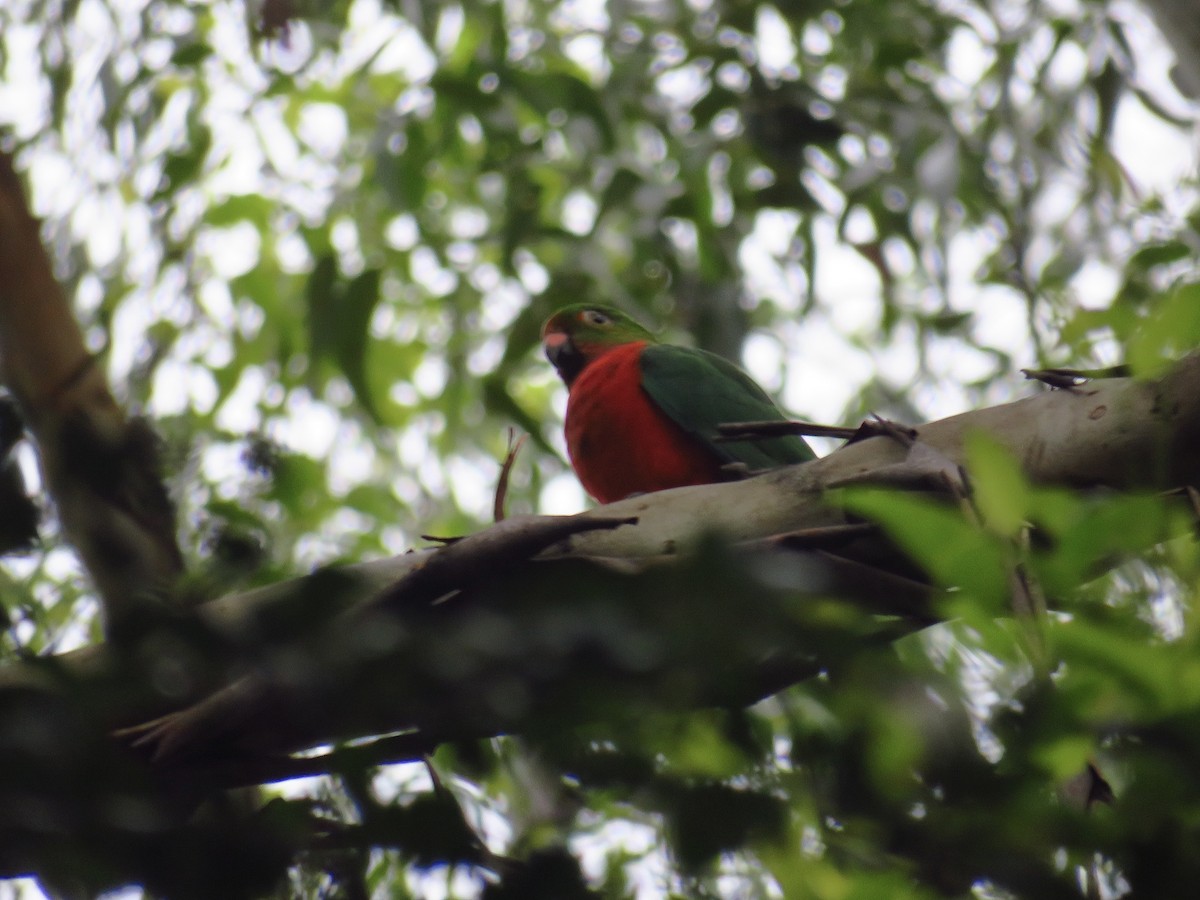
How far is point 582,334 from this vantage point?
3.97 m

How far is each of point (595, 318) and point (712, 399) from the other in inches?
38.2

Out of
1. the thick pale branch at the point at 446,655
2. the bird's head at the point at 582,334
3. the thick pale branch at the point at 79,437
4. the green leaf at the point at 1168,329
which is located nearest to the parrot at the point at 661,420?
the bird's head at the point at 582,334

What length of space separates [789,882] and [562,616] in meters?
0.25

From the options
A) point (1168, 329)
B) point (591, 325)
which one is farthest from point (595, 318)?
point (1168, 329)

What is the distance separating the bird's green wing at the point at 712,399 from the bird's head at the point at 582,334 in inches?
22.8

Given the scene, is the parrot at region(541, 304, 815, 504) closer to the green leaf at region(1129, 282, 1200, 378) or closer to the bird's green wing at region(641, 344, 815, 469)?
the bird's green wing at region(641, 344, 815, 469)

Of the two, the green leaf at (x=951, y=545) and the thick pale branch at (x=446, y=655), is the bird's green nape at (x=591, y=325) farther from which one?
the green leaf at (x=951, y=545)

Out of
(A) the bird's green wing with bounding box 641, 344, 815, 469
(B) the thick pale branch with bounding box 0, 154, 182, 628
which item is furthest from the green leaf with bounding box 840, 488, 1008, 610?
(A) the bird's green wing with bounding box 641, 344, 815, 469

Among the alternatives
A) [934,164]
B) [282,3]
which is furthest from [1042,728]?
[934,164]

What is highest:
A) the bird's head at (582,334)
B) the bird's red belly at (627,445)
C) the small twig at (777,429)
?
the small twig at (777,429)

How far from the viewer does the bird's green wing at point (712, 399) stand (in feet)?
9.86

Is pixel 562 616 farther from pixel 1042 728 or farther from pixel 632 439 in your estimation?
pixel 632 439

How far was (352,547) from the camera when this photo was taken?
3.63 meters

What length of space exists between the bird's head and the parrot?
49 cm
